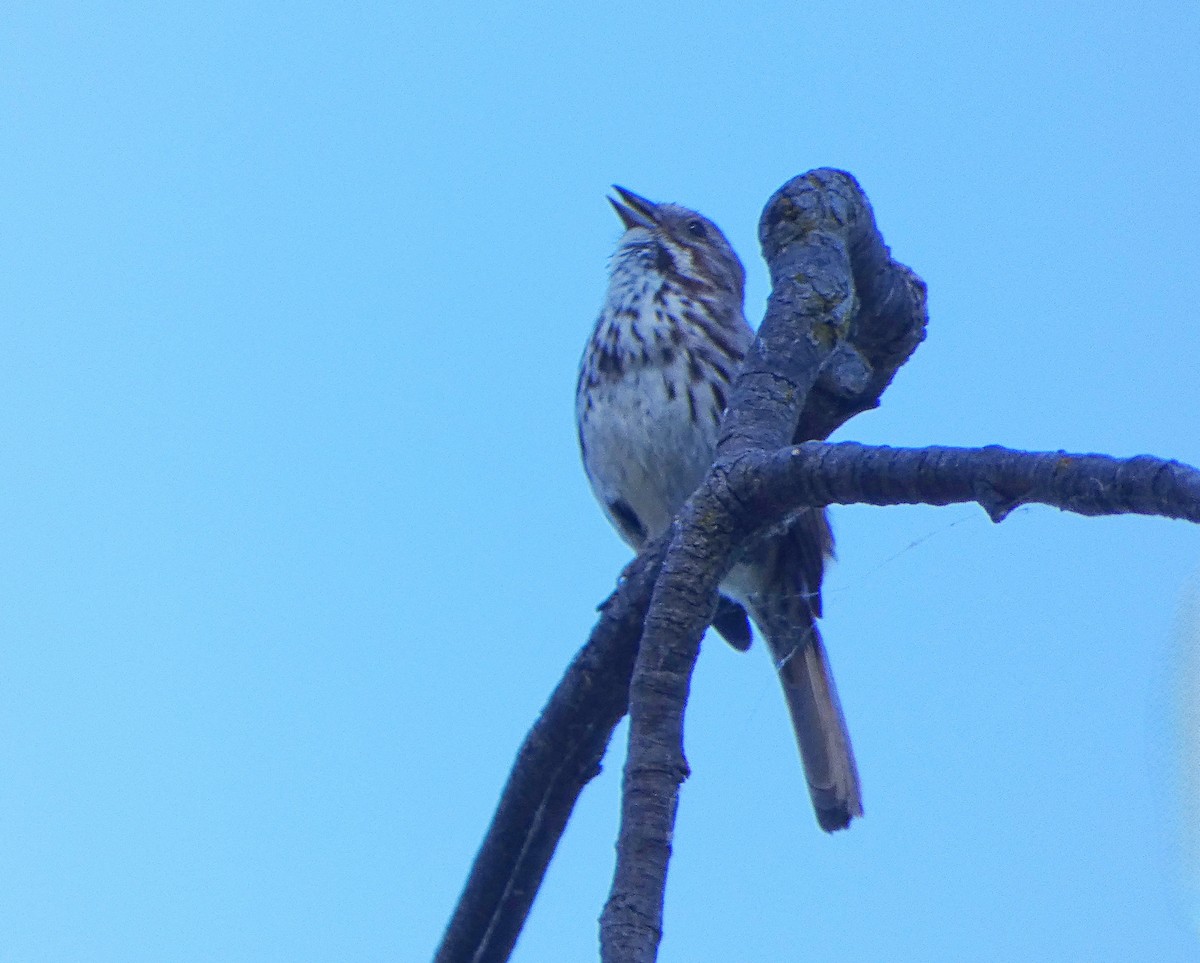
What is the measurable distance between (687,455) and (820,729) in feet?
3.26

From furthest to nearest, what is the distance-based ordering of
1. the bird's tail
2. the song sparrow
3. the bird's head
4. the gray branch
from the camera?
the bird's head → the song sparrow → the bird's tail → the gray branch

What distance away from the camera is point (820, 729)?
17.8 ft

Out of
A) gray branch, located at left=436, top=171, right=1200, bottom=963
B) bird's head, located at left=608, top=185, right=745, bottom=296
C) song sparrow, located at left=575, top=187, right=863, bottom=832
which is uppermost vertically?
bird's head, located at left=608, top=185, right=745, bottom=296

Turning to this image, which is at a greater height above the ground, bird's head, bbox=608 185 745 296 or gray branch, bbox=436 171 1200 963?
bird's head, bbox=608 185 745 296

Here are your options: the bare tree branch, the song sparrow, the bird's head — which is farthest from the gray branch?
the bird's head

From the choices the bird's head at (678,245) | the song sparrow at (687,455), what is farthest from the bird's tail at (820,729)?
the bird's head at (678,245)

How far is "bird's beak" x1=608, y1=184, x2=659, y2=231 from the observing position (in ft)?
22.0

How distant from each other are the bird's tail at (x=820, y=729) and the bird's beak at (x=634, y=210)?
5.94ft

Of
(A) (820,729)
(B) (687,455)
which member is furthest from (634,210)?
(A) (820,729)

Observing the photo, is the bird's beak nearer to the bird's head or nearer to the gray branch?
the bird's head

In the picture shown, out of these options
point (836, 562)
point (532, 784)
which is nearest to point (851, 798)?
point (836, 562)

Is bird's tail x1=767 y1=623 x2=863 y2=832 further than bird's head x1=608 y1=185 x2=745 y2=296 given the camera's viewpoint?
No

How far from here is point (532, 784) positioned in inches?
132

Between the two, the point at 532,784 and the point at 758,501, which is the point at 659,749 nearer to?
the point at 758,501
